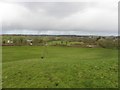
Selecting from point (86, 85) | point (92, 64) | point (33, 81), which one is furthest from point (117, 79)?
point (33, 81)

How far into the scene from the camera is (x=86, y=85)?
10062 millimetres

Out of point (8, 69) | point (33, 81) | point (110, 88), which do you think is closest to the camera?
point (110, 88)

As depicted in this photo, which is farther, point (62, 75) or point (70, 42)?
point (70, 42)

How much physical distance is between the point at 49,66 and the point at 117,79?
4346mm

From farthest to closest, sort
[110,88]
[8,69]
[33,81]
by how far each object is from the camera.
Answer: [8,69], [33,81], [110,88]

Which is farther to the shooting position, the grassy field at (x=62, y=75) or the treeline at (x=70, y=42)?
the treeline at (x=70, y=42)

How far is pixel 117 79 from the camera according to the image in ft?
35.4

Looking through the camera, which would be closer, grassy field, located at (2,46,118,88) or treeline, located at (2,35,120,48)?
grassy field, located at (2,46,118,88)

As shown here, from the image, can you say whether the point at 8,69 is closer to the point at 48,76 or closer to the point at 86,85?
the point at 48,76

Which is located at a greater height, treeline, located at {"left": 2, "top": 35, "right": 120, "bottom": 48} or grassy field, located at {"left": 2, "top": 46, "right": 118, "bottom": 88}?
treeline, located at {"left": 2, "top": 35, "right": 120, "bottom": 48}

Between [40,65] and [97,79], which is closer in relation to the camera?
[97,79]

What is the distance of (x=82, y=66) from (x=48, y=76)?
2.60m

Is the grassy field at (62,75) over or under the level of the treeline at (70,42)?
under

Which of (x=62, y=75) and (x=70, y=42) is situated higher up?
(x=70, y=42)
